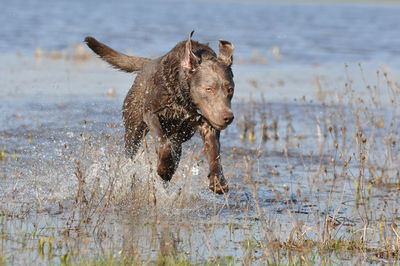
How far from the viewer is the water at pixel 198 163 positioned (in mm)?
6336

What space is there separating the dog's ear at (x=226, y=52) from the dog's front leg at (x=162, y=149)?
0.94m

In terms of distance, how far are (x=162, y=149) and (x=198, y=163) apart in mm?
362

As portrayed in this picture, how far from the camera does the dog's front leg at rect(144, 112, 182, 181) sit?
762cm

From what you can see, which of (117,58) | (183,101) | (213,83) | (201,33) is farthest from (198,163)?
(201,33)

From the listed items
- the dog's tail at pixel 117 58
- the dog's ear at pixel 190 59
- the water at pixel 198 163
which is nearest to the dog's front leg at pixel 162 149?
the water at pixel 198 163

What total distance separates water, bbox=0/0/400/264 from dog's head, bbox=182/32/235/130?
0.45m

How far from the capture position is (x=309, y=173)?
9672 millimetres

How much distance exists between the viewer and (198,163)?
24.7 feet

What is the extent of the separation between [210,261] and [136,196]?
2039 mm

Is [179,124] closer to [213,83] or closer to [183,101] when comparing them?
[183,101]

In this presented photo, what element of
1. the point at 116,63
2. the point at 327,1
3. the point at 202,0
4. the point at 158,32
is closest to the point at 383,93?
the point at 116,63

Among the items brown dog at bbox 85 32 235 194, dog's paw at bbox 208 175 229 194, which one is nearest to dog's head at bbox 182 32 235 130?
brown dog at bbox 85 32 235 194

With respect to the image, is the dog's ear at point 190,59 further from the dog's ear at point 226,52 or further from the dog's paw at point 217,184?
the dog's paw at point 217,184

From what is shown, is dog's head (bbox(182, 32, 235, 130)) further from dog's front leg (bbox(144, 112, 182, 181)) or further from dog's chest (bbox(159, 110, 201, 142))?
dog's front leg (bbox(144, 112, 182, 181))
